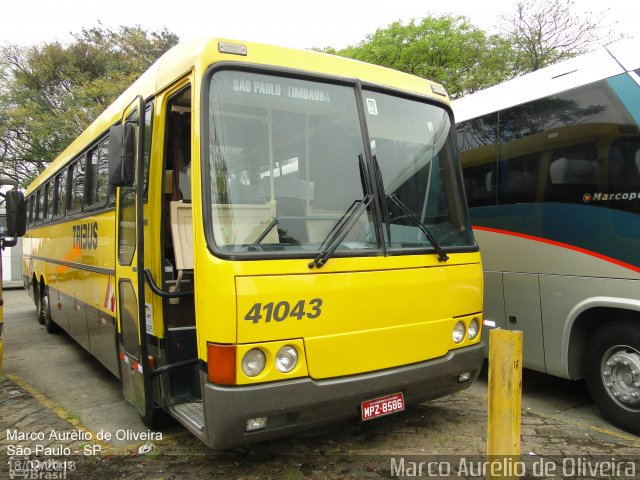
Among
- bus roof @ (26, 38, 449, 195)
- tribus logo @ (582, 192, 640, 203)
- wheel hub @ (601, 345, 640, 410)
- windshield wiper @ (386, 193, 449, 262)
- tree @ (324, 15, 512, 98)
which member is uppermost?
tree @ (324, 15, 512, 98)

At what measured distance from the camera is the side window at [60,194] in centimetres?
708

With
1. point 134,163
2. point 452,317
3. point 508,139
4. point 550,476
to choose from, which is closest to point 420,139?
point 452,317

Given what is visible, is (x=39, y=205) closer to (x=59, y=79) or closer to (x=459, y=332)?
(x=459, y=332)

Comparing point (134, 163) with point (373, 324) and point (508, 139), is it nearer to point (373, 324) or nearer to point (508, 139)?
point (373, 324)

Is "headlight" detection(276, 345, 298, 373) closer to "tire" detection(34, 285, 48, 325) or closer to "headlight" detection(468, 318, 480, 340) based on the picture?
"headlight" detection(468, 318, 480, 340)

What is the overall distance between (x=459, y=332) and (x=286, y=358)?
5.07 ft

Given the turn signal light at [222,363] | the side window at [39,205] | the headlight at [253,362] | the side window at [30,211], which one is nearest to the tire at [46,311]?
the side window at [39,205]

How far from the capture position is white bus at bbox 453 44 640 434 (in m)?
4.16

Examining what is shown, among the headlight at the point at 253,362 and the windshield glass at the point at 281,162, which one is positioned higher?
the windshield glass at the point at 281,162

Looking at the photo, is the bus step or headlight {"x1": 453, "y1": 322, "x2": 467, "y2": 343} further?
headlight {"x1": 453, "y1": 322, "x2": 467, "y2": 343}

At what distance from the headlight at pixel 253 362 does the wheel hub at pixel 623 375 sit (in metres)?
3.21

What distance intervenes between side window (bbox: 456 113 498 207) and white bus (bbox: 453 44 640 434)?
2 centimetres

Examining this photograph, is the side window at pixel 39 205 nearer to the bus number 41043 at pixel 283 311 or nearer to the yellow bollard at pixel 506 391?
the bus number 41043 at pixel 283 311

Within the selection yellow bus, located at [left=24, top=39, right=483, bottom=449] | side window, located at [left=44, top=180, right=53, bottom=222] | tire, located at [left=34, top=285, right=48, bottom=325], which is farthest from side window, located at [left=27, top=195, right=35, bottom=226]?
yellow bus, located at [left=24, top=39, right=483, bottom=449]
